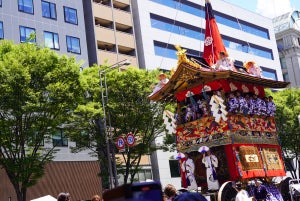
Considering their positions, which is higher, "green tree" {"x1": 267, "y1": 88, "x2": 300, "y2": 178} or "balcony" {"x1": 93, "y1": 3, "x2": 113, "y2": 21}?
"balcony" {"x1": 93, "y1": 3, "x2": 113, "y2": 21}

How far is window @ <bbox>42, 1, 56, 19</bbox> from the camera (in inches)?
1570

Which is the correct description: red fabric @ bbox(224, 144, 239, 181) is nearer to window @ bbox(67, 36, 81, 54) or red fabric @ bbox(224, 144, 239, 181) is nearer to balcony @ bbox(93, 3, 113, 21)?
window @ bbox(67, 36, 81, 54)

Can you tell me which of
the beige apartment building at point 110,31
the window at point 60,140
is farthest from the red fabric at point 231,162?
the beige apartment building at point 110,31

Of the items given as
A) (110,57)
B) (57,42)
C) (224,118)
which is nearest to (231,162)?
(224,118)

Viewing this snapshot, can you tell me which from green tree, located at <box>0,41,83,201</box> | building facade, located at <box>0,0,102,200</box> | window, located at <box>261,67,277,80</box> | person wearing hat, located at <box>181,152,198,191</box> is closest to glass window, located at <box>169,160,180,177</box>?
building facade, located at <box>0,0,102,200</box>

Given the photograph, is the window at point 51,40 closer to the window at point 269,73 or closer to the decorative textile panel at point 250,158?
the decorative textile panel at point 250,158

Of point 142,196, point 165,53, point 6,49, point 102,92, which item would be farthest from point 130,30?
point 142,196

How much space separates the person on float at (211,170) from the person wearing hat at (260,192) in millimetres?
1431

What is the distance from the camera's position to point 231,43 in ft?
196

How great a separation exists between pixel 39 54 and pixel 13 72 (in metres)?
2.04

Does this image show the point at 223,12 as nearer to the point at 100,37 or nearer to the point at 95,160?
the point at 100,37

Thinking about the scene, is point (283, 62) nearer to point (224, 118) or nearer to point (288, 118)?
point (288, 118)

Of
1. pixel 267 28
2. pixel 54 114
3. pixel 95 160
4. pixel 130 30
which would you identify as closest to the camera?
pixel 54 114

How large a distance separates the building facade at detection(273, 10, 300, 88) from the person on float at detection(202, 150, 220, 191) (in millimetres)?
56541
